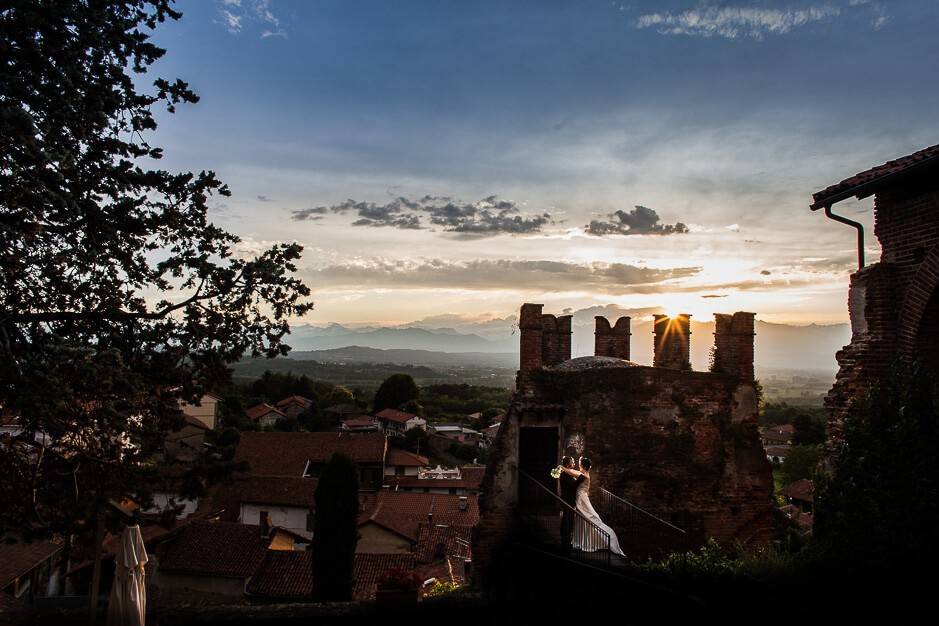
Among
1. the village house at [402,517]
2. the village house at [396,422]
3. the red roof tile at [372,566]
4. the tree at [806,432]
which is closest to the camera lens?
the red roof tile at [372,566]

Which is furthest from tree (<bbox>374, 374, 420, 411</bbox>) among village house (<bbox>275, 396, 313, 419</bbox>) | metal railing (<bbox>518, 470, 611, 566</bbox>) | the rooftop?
metal railing (<bbox>518, 470, 611, 566</bbox>)

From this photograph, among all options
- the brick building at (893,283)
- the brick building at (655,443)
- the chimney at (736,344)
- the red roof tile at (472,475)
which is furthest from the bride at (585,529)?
the red roof tile at (472,475)

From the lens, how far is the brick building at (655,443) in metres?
13.7

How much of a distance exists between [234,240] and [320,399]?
96209 millimetres

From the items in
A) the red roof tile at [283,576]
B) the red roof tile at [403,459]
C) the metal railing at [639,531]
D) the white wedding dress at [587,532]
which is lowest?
the red roof tile at [403,459]

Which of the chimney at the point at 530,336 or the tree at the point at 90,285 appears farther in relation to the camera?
the chimney at the point at 530,336

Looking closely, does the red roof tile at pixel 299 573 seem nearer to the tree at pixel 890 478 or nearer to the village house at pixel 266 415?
the tree at pixel 890 478

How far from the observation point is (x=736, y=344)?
14469 millimetres

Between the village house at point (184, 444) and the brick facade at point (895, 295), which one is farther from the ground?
the brick facade at point (895, 295)

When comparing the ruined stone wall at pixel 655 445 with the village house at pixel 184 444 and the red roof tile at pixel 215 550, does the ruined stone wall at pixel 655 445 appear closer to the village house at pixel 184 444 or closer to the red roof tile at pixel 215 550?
the village house at pixel 184 444

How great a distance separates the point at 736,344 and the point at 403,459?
5246 centimetres

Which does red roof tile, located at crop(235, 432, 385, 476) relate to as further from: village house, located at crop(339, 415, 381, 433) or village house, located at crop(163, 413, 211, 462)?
village house, located at crop(339, 415, 381, 433)

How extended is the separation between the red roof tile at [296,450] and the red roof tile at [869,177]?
4722 centimetres

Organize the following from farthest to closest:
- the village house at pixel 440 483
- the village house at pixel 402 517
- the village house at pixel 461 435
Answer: the village house at pixel 461 435 < the village house at pixel 440 483 < the village house at pixel 402 517
